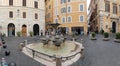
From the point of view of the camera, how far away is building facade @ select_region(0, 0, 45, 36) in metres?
49.3

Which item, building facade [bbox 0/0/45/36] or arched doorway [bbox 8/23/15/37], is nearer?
building facade [bbox 0/0/45/36]

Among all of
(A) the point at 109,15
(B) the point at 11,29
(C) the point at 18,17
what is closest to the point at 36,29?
(C) the point at 18,17

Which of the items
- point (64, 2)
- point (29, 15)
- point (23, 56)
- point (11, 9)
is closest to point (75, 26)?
point (64, 2)

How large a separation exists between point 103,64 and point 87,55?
3.27m

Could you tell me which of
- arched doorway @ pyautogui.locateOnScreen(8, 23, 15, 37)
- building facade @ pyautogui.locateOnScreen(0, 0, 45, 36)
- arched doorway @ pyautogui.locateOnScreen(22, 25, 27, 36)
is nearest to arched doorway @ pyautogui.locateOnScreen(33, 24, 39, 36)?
building facade @ pyautogui.locateOnScreen(0, 0, 45, 36)

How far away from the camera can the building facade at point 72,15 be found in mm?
55656

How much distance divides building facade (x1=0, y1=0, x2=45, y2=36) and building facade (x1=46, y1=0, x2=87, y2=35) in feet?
29.0

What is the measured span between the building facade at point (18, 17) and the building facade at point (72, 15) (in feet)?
29.0

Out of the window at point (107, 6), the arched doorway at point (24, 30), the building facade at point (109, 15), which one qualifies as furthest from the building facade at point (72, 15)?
the arched doorway at point (24, 30)

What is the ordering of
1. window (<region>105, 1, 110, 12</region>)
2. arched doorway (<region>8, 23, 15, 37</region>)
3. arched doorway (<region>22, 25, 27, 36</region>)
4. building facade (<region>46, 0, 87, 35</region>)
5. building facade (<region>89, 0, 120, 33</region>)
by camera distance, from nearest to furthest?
building facade (<region>89, 0, 120, 33</region>) → arched doorway (<region>8, 23, 15, 37</region>) → window (<region>105, 1, 110, 12</region>) → arched doorway (<region>22, 25, 27, 36</region>) → building facade (<region>46, 0, 87, 35</region>)

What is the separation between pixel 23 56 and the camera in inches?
819

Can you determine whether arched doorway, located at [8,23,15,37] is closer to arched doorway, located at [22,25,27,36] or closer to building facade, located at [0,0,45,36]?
building facade, located at [0,0,45,36]

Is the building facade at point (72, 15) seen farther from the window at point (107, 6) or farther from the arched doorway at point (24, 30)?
the arched doorway at point (24, 30)

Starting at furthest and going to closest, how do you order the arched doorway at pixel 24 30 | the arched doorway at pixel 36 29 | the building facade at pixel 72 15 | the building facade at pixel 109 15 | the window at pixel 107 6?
the building facade at pixel 72 15 < the arched doorway at pixel 36 29 < the arched doorway at pixel 24 30 < the window at pixel 107 6 < the building facade at pixel 109 15
